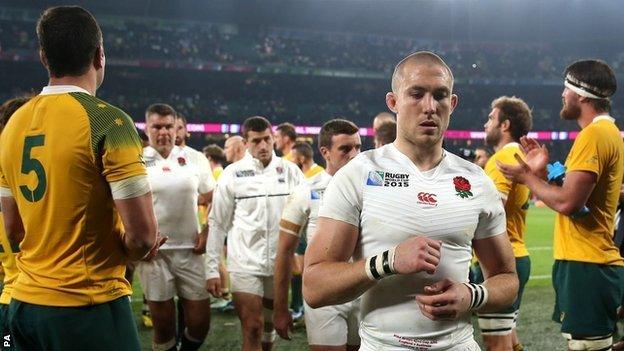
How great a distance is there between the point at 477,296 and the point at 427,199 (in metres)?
0.38

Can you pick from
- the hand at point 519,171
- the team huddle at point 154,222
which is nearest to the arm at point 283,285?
the hand at point 519,171

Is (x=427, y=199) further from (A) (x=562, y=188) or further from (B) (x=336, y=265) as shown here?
(A) (x=562, y=188)

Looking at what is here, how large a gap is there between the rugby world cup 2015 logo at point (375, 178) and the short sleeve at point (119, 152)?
0.97m

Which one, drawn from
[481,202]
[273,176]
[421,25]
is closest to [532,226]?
[273,176]

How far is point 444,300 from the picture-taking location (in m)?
2.13

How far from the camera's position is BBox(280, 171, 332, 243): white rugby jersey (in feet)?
15.4

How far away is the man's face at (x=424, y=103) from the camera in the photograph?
242 centimetres

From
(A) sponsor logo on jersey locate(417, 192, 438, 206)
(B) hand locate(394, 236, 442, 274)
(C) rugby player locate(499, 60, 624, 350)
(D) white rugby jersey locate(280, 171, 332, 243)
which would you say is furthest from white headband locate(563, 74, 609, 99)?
(B) hand locate(394, 236, 442, 274)

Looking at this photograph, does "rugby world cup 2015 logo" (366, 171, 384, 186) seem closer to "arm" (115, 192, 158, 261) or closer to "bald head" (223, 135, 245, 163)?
"arm" (115, 192, 158, 261)

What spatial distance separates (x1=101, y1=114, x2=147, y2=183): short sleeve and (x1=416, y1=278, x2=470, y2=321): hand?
1265 millimetres

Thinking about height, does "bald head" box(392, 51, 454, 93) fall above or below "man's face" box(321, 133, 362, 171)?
above

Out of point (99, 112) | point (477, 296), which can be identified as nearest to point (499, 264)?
point (477, 296)

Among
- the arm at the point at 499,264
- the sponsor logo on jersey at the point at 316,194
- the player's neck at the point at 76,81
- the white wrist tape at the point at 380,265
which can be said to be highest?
the player's neck at the point at 76,81

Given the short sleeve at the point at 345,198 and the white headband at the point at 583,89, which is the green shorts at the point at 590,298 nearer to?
the white headband at the point at 583,89
